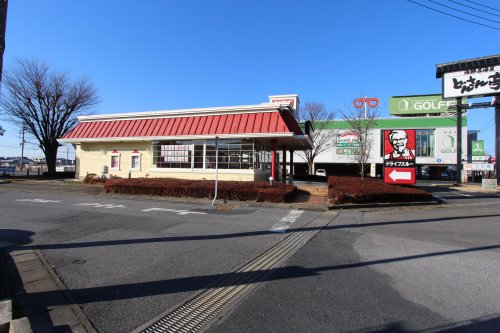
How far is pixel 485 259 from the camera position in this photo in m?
6.24

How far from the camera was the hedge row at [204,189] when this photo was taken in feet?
47.9

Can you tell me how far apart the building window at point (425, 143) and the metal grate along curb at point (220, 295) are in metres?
55.1

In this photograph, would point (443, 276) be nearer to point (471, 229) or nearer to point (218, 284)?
point (218, 284)

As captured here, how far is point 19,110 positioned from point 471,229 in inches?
1409

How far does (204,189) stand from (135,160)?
896 cm

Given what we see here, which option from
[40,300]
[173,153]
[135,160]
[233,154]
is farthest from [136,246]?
[135,160]

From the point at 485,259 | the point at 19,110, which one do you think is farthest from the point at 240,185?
the point at 19,110

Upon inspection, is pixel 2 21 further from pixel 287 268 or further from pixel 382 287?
pixel 382 287

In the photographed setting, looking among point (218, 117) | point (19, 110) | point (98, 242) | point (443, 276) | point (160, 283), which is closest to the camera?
point (160, 283)

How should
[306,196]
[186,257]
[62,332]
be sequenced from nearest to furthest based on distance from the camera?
[62,332], [186,257], [306,196]

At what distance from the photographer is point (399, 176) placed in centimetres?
1733

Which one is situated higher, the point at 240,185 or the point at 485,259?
the point at 240,185

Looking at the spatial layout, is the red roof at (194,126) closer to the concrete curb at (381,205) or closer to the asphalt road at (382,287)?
the concrete curb at (381,205)

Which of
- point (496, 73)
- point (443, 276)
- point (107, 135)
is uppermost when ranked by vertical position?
point (496, 73)
